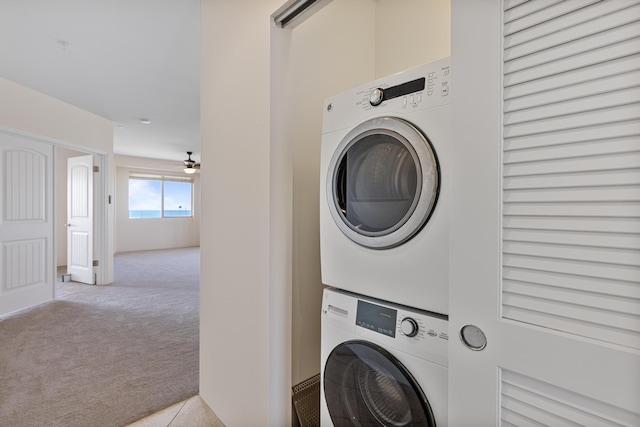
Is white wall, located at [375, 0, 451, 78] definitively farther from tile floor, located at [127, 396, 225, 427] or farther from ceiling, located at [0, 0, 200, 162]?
tile floor, located at [127, 396, 225, 427]

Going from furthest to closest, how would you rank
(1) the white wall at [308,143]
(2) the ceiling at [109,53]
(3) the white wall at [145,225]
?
(3) the white wall at [145,225]
(2) the ceiling at [109,53]
(1) the white wall at [308,143]

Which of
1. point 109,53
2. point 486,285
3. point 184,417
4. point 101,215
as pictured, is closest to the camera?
point 486,285

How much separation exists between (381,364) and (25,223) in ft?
14.1

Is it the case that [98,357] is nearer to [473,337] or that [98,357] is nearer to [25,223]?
[25,223]

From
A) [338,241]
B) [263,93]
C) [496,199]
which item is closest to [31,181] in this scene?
[263,93]

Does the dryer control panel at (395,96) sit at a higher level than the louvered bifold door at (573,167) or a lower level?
higher

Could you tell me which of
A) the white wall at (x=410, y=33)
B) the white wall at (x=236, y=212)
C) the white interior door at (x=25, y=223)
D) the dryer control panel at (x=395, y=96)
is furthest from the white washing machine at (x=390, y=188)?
the white interior door at (x=25, y=223)

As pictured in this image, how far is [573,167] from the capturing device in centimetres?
58

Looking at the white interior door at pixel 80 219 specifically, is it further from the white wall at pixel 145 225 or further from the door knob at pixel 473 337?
the door knob at pixel 473 337

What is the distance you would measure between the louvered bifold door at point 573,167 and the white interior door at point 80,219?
519 centimetres

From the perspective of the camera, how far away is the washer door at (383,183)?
0.93 metres

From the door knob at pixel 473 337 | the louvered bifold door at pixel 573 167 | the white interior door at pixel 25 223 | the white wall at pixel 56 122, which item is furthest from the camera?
the white interior door at pixel 25 223

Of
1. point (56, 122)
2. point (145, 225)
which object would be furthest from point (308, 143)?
point (145, 225)

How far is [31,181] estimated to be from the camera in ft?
11.2
